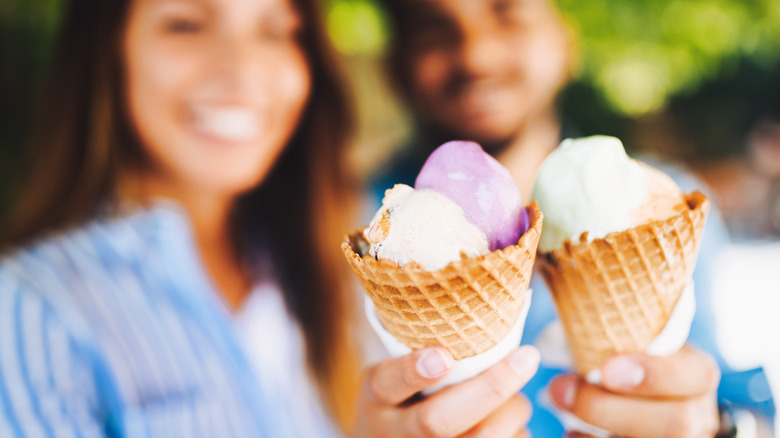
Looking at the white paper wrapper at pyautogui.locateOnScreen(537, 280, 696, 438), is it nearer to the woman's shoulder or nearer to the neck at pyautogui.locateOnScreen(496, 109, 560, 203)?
the neck at pyautogui.locateOnScreen(496, 109, 560, 203)

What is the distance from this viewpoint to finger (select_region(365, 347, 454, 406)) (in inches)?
38.3

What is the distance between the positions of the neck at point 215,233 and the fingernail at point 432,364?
1.63m

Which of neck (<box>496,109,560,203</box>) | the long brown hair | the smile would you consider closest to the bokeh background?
the long brown hair

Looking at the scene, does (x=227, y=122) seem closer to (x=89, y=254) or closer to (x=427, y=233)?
(x=89, y=254)

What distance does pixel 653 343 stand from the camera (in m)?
1.14

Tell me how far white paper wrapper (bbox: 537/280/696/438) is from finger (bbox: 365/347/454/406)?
0.44 m

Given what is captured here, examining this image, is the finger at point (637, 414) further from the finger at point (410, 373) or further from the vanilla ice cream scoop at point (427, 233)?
the vanilla ice cream scoop at point (427, 233)

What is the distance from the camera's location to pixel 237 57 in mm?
1999

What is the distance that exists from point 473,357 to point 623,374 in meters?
0.35

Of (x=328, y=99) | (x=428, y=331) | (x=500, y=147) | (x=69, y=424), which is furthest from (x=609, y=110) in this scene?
(x=69, y=424)

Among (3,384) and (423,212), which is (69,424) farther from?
(423,212)

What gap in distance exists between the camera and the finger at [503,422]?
1.06 m

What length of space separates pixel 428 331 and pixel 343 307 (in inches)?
63.0

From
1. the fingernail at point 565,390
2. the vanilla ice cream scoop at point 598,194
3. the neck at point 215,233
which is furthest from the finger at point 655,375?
the neck at point 215,233
